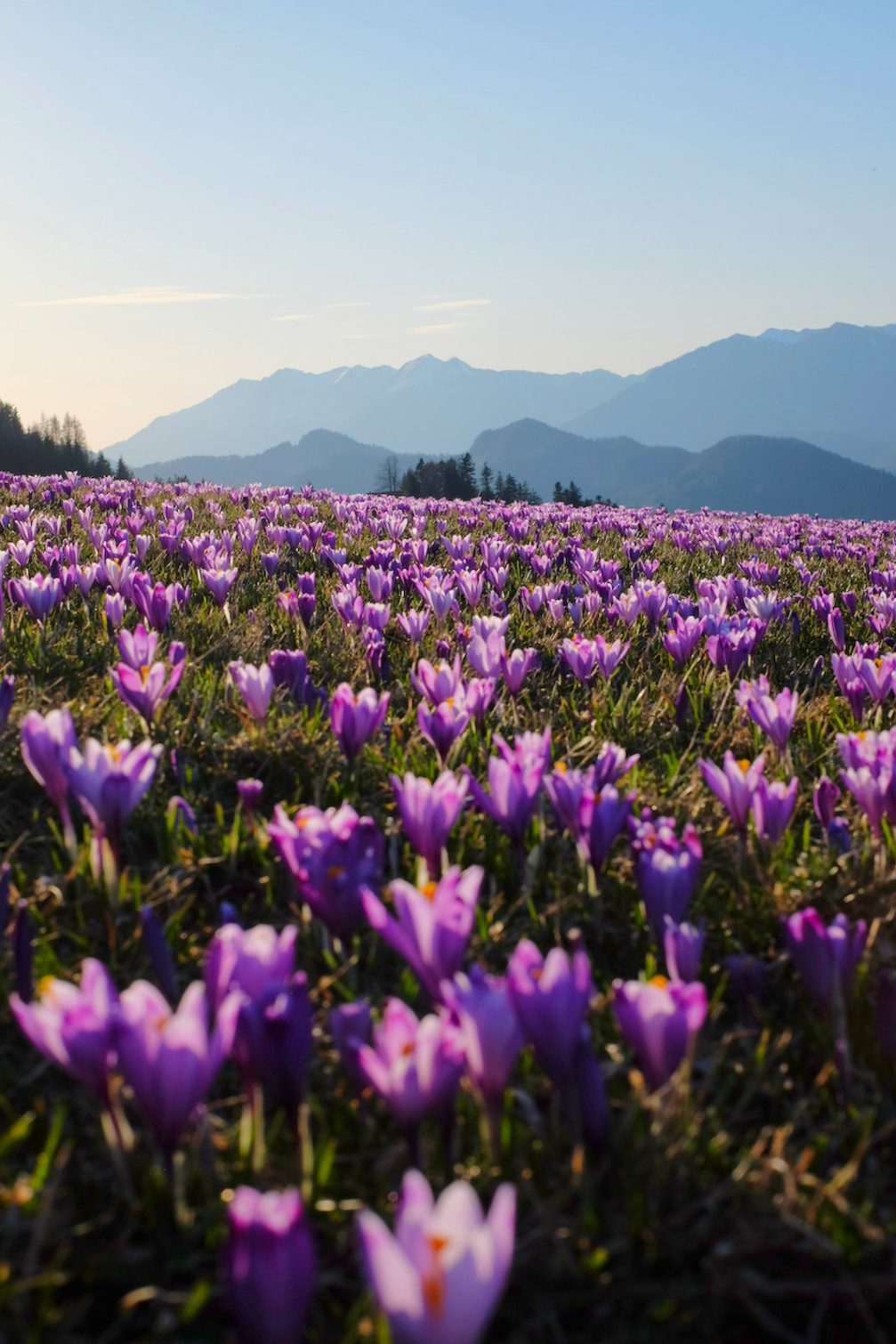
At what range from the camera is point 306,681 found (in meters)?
4.10

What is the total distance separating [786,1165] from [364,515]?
35.4 feet

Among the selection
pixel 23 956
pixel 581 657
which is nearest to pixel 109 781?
pixel 23 956

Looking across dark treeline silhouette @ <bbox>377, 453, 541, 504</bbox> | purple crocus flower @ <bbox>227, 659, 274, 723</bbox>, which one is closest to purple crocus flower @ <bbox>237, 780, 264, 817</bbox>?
purple crocus flower @ <bbox>227, 659, 274, 723</bbox>

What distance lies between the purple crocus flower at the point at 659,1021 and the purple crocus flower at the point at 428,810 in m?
0.73

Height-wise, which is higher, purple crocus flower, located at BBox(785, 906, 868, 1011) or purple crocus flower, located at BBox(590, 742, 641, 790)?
purple crocus flower, located at BBox(590, 742, 641, 790)

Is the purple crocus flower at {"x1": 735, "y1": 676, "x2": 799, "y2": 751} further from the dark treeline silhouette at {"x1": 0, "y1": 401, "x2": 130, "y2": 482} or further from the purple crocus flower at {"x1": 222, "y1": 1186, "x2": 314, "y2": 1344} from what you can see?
the dark treeline silhouette at {"x1": 0, "y1": 401, "x2": 130, "y2": 482}

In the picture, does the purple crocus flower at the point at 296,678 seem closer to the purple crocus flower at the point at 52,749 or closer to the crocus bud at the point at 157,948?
the purple crocus flower at the point at 52,749

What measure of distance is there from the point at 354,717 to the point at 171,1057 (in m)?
1.76

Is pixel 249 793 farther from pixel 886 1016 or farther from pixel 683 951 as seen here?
pixel 886 1016

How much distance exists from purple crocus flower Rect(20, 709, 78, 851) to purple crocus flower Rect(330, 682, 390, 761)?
2.89 ft

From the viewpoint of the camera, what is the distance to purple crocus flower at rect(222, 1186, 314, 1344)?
3.99ft

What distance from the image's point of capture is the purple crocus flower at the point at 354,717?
3.18 m

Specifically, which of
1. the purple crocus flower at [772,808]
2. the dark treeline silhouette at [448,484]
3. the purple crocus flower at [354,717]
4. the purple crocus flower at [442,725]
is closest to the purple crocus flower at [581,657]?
the purple crocus flower at [442,725]

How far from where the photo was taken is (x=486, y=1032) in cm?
162
